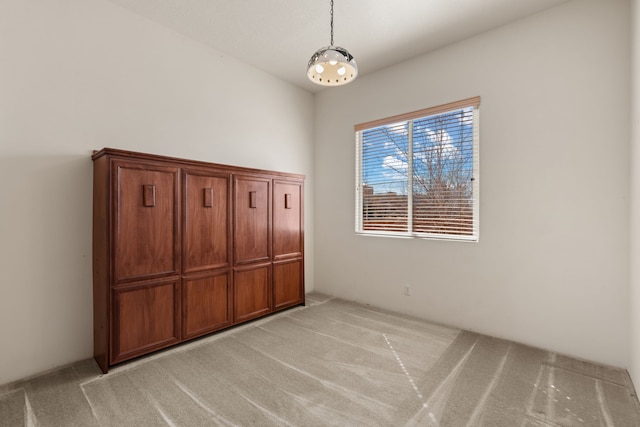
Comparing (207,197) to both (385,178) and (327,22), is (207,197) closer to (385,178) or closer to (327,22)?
(327,22)

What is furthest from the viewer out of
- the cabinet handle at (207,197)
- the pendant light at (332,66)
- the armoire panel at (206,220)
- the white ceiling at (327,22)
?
the cabinet handle at (207,197)

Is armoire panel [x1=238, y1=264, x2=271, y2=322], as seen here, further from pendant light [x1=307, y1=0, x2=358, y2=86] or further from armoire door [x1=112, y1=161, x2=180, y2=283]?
pendant light [x1=307, y1=0, x2=358, y2=86]

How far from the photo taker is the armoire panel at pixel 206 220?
9.20 feet

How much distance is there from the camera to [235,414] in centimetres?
188

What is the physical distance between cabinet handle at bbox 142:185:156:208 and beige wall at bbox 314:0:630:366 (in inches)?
107

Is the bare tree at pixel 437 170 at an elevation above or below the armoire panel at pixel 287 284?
above

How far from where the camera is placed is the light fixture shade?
2008mm

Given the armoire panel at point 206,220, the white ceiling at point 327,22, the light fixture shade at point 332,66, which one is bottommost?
the armoire panel at point 206,220

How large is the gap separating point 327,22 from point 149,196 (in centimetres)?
232

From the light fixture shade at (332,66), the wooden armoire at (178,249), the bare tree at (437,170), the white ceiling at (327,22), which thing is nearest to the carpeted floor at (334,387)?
the wooden armoire at (178,249)

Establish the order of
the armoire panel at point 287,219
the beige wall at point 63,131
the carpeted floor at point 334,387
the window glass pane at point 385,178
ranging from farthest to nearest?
the window glass pane at point 385,178, the armoire panel at point 287,219, the beige wall at point 63,131, the carpeted floor at point 334,387

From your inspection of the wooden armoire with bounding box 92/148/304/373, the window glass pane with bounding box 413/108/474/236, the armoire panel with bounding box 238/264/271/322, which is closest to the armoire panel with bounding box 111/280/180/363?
the wooden armoire with bounding box 92/148/304/373

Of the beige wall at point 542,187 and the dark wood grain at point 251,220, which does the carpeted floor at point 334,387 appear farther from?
the dark wood grain at point 251,220

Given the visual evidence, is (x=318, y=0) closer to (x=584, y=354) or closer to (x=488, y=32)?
(x=488, y=32)
